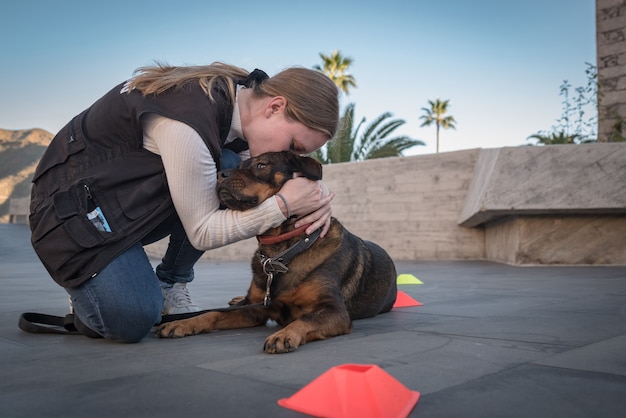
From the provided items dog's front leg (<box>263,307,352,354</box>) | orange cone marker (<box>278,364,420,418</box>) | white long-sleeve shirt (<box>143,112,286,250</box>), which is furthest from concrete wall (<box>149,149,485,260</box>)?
orange cone marker (<box>278,364,420,418</box>)

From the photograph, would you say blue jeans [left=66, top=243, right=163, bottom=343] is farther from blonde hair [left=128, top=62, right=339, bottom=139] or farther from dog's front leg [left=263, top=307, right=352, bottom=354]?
blonde hair [left=128, top=62, right=339, bottom=139]

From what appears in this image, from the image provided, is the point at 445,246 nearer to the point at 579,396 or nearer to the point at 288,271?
the point at 288,271

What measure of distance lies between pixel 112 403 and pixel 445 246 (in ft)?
32.2

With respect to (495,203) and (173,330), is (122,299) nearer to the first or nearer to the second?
(173,330)

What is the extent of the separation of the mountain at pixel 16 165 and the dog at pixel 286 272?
25197mm

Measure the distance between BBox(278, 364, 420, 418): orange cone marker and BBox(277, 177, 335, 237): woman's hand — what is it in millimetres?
1447

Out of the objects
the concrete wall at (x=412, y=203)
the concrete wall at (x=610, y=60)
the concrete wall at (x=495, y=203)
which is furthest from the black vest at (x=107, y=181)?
the concrete wall at (x=610, y=60)

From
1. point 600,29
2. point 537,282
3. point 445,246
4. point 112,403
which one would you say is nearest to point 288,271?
point 112,403

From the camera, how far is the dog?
3015mm

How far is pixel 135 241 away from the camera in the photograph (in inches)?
111

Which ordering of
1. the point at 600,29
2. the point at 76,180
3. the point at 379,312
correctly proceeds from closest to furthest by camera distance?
the point at 76,180, the point at 379,312, the point at 600,29

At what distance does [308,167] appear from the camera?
3221 mm

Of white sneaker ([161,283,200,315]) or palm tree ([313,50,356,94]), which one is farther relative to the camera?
palm tree ([313,50,356,94])

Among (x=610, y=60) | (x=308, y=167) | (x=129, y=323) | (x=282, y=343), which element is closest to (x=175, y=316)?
(x=129, y=323)
